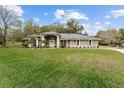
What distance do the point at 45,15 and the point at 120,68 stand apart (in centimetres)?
252

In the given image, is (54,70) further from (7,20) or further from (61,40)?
(61,40)

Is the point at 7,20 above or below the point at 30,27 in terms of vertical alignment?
above

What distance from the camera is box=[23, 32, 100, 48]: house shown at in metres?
8.25

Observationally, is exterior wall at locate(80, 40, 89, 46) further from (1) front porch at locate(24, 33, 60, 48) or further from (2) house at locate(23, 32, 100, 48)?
(1) front porch at locate(24, 33, 60, 48)

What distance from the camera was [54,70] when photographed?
21.8ft

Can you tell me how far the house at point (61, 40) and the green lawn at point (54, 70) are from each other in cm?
21

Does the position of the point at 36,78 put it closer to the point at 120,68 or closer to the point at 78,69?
the point at 78,69

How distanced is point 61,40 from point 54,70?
2577 mm

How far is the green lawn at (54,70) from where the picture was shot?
5.52m

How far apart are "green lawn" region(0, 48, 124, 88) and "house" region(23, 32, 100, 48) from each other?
0.21 meters

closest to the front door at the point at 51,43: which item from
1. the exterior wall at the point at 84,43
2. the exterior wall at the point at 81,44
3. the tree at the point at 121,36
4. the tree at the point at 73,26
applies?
the exterior wall at the point at 81,44

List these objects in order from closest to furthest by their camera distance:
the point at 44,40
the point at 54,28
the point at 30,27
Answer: the point at 30,27, the point at 54,28, the point at 44,40

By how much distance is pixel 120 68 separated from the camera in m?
7.01

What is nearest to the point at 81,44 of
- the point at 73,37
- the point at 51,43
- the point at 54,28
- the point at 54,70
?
the point at 73,37
